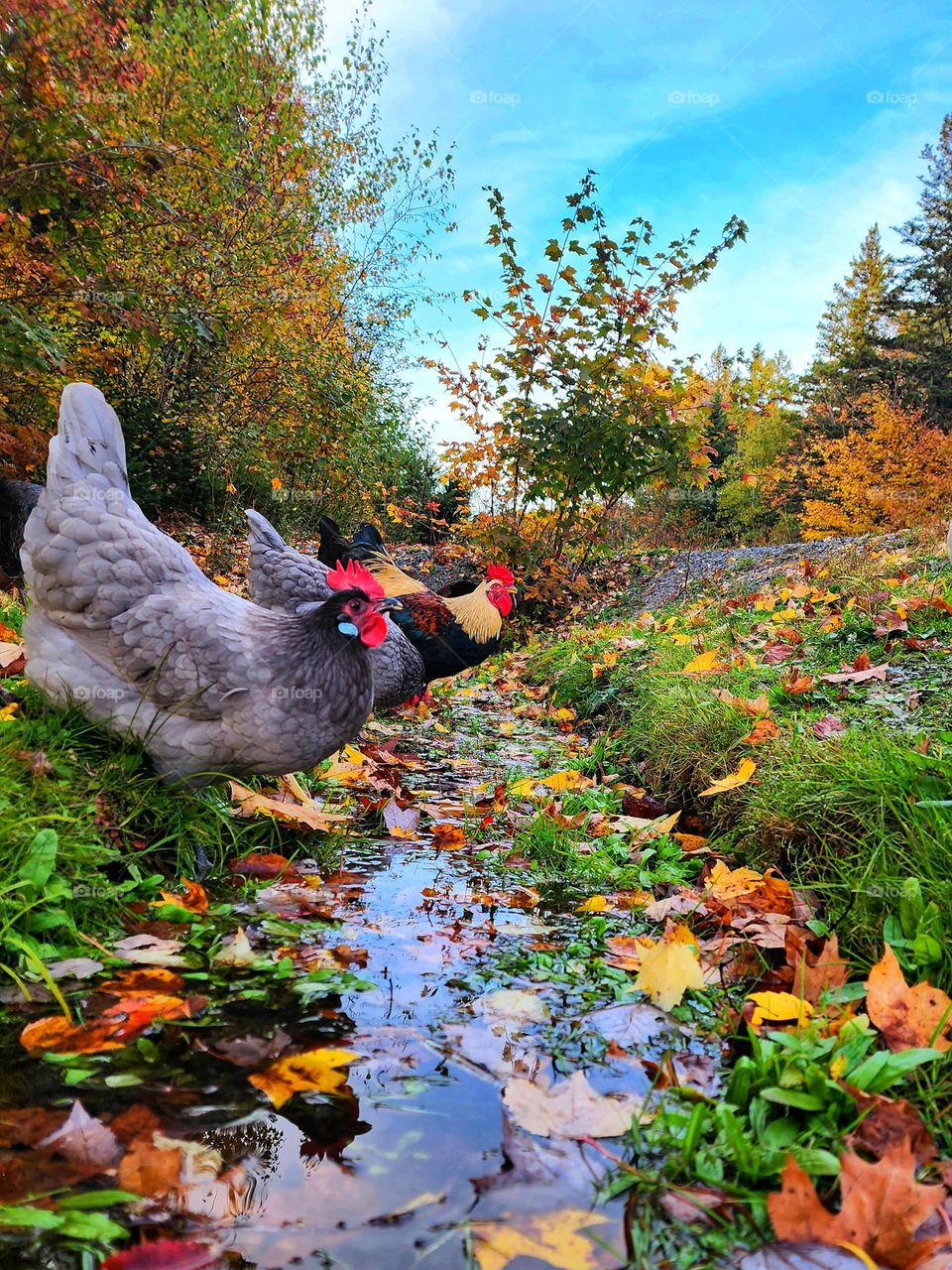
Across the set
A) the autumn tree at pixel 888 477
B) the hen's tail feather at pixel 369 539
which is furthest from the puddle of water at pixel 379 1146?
the autumn tree at pixel 888 477

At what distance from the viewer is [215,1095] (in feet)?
4.78

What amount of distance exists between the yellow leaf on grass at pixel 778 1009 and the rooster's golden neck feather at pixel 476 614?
471 cm

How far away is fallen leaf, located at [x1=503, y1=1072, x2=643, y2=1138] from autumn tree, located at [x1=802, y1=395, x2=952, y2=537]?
19909 millimetres

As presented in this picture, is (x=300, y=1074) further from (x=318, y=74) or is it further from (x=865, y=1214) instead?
(x=318, y=74)

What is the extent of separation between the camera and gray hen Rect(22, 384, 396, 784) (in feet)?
8.73

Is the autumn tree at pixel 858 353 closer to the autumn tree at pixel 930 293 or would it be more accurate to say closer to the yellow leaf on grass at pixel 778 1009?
the autumn tree at pixel 930 293

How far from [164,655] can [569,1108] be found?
1941 mm

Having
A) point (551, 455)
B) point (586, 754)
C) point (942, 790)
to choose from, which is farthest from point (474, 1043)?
point (551, 455)

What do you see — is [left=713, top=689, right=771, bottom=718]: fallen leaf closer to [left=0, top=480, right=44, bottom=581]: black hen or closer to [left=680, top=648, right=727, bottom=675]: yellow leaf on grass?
[left=680, top=648, right=727, bottom=675]: yellow leaf on grass

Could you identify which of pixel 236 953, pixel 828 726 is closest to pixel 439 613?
pixel 828 726

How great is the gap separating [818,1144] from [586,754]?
340 cm

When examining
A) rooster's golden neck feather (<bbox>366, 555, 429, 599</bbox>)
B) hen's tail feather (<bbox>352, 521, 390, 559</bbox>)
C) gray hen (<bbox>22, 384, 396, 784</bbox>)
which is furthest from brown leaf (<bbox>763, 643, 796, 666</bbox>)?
hen's tail feather (<bbox>352, 521, 390, 559</bbox>)

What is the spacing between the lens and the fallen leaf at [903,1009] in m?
1.54

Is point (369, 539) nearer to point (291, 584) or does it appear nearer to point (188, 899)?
point (291, 584)
